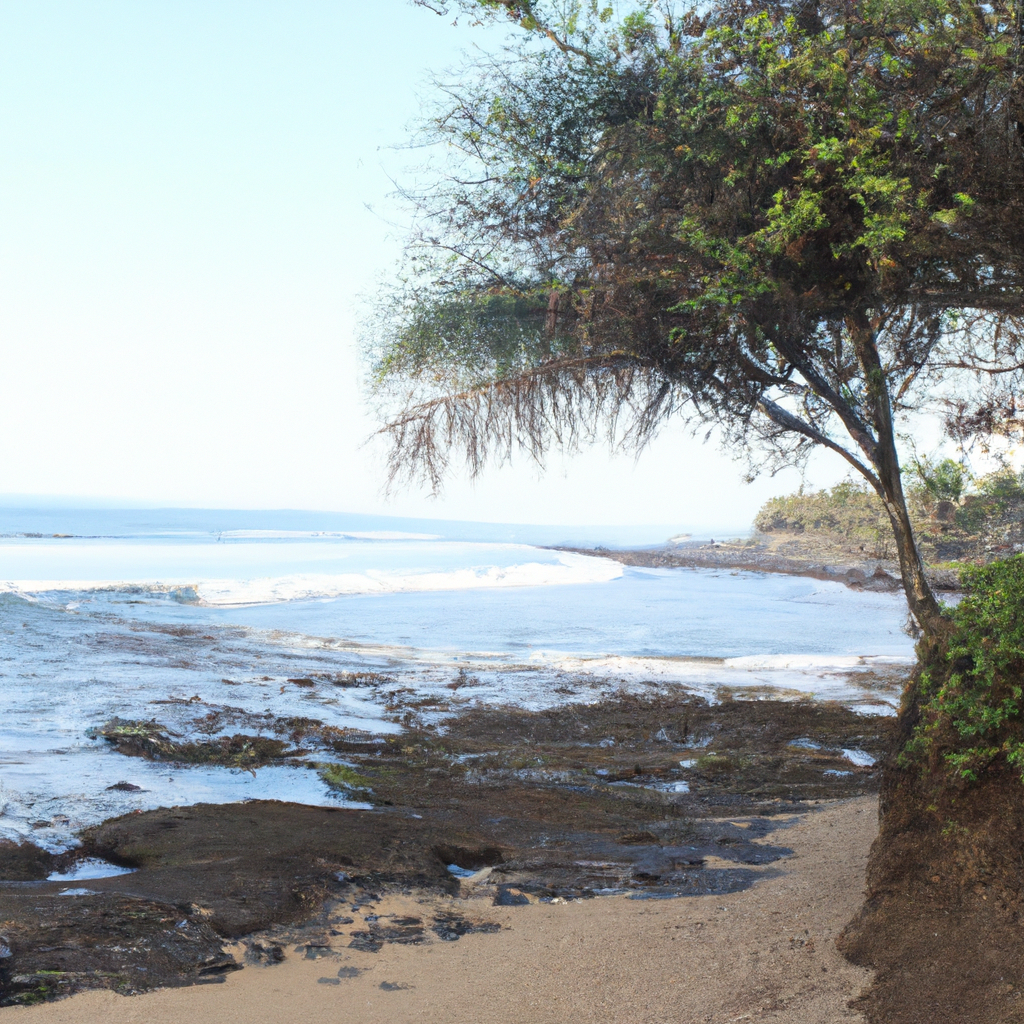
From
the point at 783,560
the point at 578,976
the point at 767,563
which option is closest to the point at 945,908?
the point at 578,976

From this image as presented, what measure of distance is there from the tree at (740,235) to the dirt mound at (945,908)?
11.4ft

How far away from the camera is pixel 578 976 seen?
349cm

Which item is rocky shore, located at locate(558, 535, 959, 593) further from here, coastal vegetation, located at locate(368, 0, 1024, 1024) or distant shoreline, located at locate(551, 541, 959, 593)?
coastal vegetation, located at locate(368, 0, 1024, 1024)

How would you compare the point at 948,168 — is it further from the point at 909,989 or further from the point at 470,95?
the point at 909,989

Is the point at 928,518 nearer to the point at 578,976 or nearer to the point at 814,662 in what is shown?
the point at 814,662

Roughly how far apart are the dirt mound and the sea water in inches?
152

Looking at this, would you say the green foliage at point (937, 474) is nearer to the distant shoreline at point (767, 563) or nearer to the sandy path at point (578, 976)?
the sandy path at point (578, 976)

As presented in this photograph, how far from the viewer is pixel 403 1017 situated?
3170 millimetres

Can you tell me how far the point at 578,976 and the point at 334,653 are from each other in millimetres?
11386

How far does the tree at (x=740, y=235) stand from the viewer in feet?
18.2

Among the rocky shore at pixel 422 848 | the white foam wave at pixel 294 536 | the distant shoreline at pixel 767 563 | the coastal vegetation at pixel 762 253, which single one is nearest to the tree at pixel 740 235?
the coastal vegetation at pixel 762 253

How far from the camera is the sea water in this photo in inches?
264

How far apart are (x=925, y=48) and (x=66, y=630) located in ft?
50.5

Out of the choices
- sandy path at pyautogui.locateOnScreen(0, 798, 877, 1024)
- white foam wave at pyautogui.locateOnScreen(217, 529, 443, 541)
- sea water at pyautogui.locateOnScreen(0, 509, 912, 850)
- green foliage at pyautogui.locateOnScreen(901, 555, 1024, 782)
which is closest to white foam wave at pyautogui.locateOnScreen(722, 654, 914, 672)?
sea water at pyautogui.locateOnScreen(0, 509, 912, 850)
